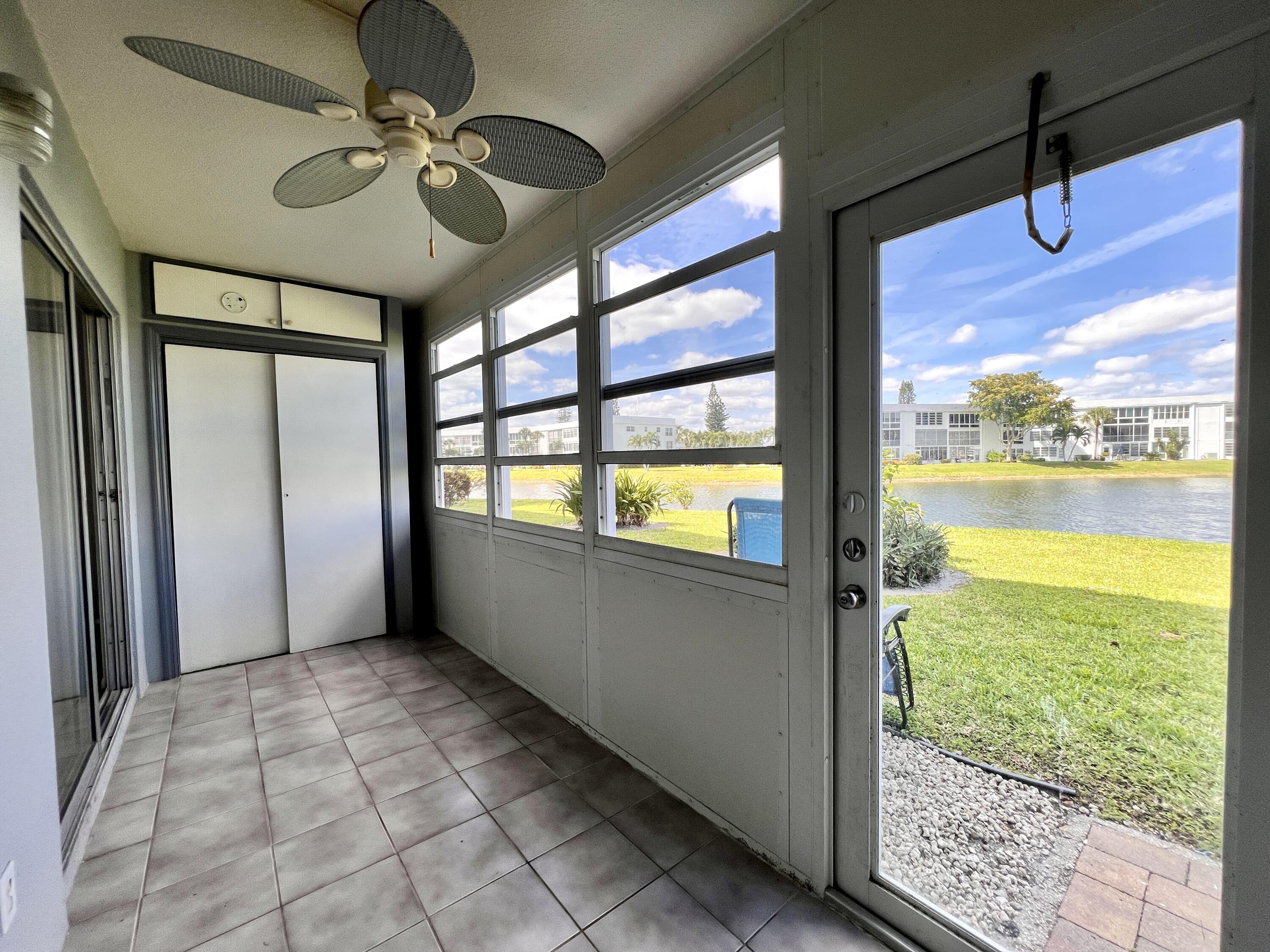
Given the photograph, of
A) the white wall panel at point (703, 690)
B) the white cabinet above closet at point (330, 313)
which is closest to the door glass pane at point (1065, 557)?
the white wall panel at point (703, 690)

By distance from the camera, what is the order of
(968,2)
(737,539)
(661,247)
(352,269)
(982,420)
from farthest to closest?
(352,269), (661,247), (737,539), (982,420), (968,2)

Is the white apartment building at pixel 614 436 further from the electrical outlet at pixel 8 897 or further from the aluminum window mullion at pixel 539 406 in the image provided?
the electrical outlet at pixel 8 897

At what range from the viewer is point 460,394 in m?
3.79

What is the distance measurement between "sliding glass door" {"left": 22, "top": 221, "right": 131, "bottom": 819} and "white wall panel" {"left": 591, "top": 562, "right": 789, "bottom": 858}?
1874 millimetres

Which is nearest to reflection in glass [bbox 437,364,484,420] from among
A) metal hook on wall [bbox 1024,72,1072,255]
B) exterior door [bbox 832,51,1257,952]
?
exterior door [bbox 832,51,1257,952]

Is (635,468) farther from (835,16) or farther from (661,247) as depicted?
(835,16)

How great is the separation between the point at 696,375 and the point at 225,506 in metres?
3.44

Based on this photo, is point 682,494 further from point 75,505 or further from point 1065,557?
point 75,505

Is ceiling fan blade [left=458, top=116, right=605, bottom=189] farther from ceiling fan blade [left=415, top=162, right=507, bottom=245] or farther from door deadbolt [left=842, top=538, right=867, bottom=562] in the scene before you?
door deadbolt [left=842, top=538, right=867, bottom=562]

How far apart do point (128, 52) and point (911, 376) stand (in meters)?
2.60

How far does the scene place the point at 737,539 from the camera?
187cm

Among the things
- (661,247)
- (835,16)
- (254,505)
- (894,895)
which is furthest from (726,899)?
(254,505)

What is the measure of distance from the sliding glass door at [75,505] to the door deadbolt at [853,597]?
236 centimetres

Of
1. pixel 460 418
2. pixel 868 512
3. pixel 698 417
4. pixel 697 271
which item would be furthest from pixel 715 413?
pixel 460 418
